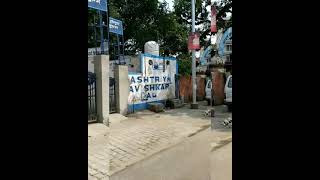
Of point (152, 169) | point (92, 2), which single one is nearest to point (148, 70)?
point (92, 2)

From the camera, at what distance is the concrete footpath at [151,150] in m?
3.67

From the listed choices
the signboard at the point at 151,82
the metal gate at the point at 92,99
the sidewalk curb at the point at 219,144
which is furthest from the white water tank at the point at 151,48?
the sidewalk curb at the point at 219,144

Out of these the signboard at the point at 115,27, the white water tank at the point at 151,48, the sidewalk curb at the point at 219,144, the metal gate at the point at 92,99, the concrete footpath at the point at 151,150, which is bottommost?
the concrete footpath at the point at 151,150

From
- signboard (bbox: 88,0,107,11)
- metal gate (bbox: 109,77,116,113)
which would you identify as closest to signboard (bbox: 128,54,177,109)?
metal gate (bbox: 109,77,116,113)

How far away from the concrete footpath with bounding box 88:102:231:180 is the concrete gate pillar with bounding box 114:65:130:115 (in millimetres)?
663

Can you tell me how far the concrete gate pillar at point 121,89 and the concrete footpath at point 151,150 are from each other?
0.66 meters

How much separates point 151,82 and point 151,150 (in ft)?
20.2

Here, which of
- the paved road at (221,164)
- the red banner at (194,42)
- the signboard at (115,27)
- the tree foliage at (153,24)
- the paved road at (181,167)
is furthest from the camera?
the tree foliage at (153,24)

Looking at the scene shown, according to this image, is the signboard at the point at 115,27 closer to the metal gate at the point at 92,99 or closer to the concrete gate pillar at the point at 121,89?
the concrete gate pillar at the point at 121,89
